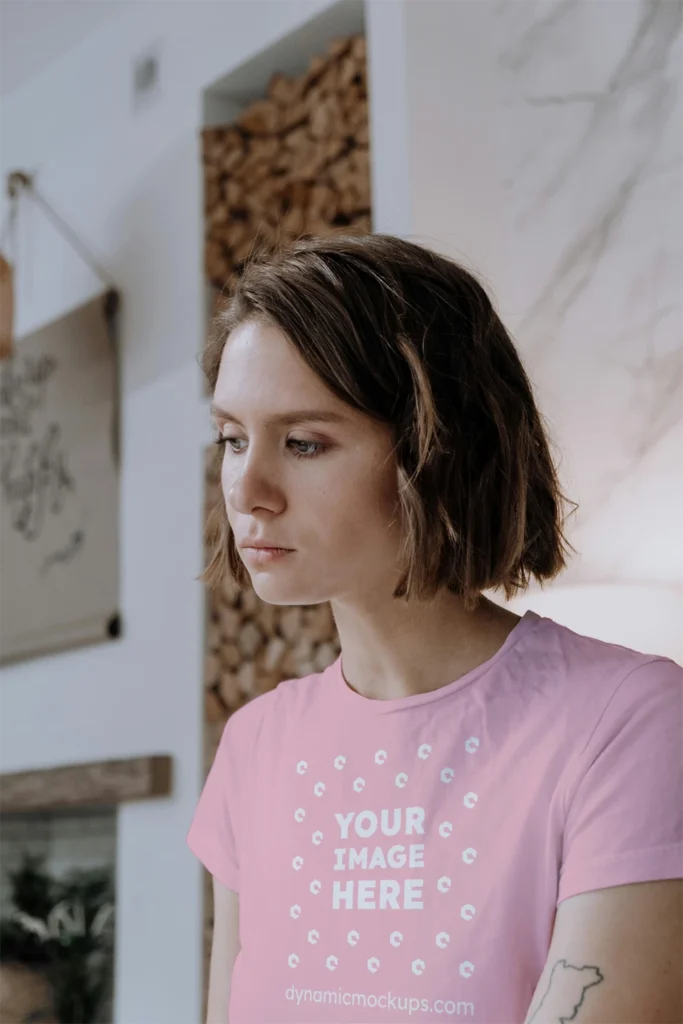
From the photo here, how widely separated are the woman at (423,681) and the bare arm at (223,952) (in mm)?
82

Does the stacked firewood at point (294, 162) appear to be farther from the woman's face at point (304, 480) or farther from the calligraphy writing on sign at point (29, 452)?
the woman's face at point (304, 480)

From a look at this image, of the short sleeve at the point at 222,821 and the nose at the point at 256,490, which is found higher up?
the nose at the point at 256,490

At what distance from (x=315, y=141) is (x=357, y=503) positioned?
5.95ft

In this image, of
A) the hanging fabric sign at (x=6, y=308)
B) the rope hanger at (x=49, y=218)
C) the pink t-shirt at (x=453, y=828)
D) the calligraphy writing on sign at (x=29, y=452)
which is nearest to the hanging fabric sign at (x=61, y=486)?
the calligraphy writing on sign at (x=29, y=452)

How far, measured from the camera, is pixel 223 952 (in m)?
1.25

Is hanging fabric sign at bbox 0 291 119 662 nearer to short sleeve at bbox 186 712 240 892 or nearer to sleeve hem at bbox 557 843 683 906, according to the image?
short sleeve at bbox 186 712 240 892

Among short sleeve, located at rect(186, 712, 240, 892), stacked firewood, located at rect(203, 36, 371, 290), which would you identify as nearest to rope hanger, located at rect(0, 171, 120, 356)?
stacked firewood, located at rect(203, 36, 371, 290)

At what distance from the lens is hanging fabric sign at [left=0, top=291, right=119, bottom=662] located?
308 centimetres

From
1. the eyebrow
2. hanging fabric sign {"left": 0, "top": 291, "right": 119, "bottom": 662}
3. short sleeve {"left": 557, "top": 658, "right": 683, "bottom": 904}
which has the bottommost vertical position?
short sleeve {"left": 557, "top": 658, "right": 683, "bottom": 904}

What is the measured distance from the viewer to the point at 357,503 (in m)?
1.02

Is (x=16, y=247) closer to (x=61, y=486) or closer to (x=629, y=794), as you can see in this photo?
(x=61, y=486)

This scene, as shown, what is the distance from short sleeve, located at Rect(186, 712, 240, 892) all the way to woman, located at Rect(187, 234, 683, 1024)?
0.10 metres

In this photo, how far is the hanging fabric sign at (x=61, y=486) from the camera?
308 cm

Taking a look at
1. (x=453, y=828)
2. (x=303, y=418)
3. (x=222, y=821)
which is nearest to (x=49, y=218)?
(x=222, y=821)
